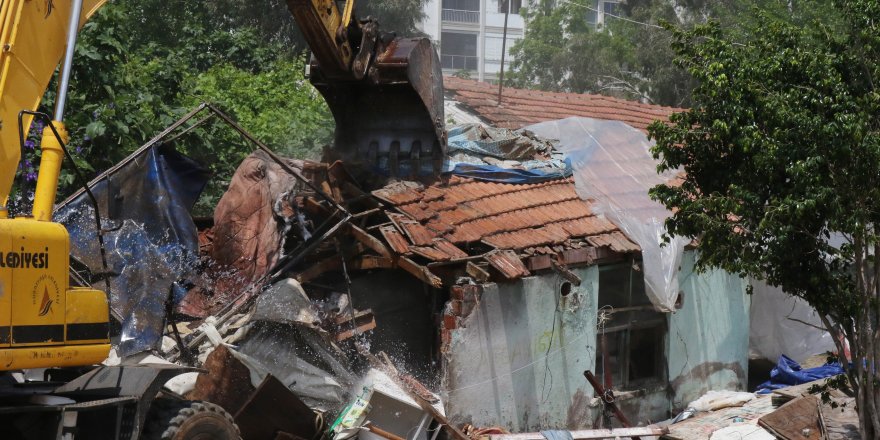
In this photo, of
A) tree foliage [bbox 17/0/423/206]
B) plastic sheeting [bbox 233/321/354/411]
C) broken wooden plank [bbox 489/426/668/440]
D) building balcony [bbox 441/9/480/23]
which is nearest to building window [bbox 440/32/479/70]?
building balcony [bbox 441/9/480/23]

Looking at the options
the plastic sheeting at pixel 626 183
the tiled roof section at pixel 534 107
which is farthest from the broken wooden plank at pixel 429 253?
the tiled roof section at pixel 534 107

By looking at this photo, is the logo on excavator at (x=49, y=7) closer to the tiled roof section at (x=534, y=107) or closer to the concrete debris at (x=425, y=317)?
the concrete debris at (x=425, y=317)

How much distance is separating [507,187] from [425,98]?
1.76 m

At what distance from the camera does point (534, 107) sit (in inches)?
682

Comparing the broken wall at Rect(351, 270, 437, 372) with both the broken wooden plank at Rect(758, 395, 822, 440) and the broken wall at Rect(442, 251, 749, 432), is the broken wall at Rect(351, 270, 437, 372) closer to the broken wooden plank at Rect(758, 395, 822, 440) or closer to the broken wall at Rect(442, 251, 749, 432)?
the broken wall at Rect(442, 251, 749, 432)

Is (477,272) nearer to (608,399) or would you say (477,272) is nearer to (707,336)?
(608,399)

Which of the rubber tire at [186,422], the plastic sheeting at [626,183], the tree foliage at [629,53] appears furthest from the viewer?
the tree foliage at [629,53]

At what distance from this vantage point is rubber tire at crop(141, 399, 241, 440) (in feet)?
24.8

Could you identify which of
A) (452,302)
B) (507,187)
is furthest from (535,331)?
(507,187)

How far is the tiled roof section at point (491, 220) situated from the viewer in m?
11.0

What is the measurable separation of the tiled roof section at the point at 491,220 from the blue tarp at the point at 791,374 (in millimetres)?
3308

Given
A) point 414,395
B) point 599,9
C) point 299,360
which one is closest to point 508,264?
point 414,395

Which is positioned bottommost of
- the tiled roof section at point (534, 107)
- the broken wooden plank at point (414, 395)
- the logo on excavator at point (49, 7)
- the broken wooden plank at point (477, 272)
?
the broken wooden plank at point (414, 395)

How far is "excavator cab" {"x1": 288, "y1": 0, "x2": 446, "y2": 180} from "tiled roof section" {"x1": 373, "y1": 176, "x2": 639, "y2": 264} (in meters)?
0.50
